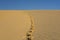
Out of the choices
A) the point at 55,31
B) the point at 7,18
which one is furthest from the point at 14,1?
the point at 55,31

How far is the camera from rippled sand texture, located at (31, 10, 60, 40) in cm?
67

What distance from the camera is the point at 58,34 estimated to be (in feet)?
2.22

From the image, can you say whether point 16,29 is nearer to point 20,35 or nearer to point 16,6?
point 20,35

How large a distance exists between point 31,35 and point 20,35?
0.26 feet

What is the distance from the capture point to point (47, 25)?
2.27ft

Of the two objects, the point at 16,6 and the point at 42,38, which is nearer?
the point at 42,38

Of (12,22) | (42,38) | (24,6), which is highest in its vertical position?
(24,6)

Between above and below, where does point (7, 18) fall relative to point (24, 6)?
below

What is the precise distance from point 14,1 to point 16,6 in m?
0.06

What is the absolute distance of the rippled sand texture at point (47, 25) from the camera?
67 cm

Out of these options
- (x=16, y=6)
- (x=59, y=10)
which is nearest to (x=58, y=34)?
(x=59, y=10)

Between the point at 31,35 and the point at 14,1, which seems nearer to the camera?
the point at 31,35

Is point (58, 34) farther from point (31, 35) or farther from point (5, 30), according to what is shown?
point (5, 30)

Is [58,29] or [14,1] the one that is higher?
[14,1]
